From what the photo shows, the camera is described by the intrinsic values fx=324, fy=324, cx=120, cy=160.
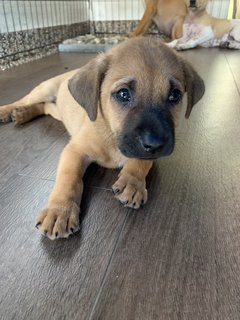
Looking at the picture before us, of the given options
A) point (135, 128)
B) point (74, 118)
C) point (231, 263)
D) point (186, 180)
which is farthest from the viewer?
point (74, 118)

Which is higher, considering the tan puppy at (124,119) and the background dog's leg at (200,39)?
the tan puppy at (124,119)

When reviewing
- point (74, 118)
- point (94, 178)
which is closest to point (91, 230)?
point (94, 178)

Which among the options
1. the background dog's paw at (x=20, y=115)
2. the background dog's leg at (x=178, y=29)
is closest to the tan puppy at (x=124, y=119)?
the background dog's paw at (x=20, y=115)

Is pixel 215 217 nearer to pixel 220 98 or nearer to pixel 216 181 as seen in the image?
Answer: pixel 216 181

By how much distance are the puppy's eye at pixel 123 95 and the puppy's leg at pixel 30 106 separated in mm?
1087

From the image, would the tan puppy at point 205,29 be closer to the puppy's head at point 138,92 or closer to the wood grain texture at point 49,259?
the puppy's head at point 138,92

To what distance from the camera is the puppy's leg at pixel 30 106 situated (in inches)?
94.7

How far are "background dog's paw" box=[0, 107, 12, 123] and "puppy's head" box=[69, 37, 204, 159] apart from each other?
0.95 metres

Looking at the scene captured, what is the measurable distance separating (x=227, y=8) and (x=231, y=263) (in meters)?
7.79

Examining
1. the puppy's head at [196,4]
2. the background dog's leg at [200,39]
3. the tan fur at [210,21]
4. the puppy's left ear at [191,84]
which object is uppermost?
the puppy's left ear at [191,84]

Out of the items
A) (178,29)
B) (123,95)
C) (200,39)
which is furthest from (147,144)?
(178,29)

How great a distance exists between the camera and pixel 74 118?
6.75 ft

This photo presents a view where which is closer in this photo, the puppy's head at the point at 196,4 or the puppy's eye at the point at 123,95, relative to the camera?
the puppy's eye at the point at 123,95

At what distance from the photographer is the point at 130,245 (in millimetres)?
1228
